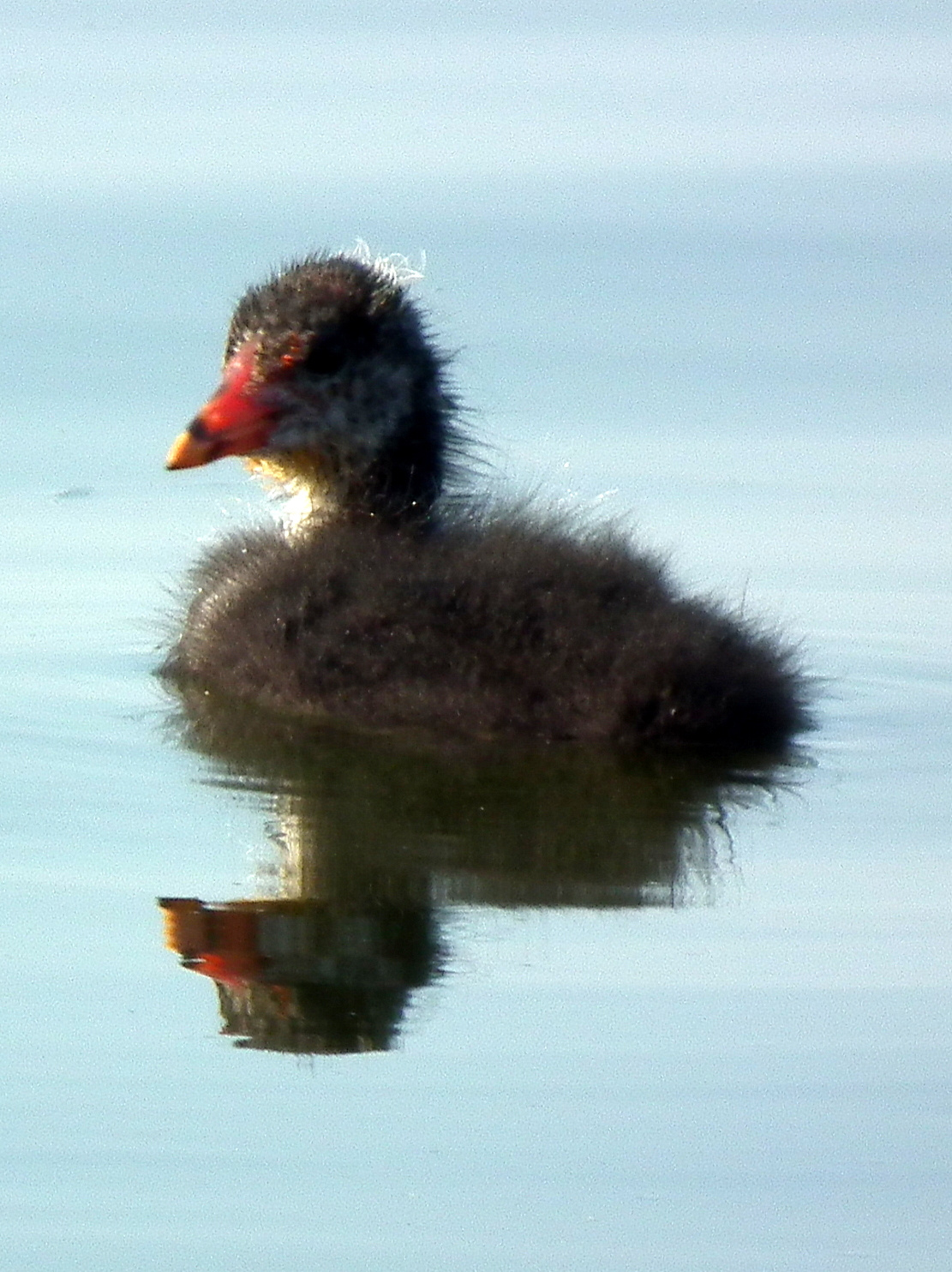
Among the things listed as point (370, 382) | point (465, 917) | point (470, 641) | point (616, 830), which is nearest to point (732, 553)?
point (370, 382)

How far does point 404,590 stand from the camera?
6.39m

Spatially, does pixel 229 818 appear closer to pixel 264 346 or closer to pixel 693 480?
pixel 264 346

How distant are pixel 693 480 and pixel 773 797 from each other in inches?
99.4

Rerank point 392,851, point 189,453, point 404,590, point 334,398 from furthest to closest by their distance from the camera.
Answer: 1. point 334,398
2. point 189,453
3. point 404,590
4. point 392,851

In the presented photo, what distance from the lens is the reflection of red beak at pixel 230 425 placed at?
704cm

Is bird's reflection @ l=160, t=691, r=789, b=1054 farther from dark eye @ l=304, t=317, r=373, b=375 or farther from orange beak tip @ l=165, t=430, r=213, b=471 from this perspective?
dark eye @ l=304, t=317, r=373, b=375

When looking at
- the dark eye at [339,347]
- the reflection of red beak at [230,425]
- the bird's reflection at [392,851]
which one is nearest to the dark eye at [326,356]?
the dark eye at [339,347]

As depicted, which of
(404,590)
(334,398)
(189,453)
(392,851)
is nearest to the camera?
(392,851)

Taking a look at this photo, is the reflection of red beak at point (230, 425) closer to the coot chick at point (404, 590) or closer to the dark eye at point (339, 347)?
the coot chick at point (404, 590)

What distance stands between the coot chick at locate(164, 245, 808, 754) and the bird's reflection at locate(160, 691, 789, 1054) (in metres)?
0.09

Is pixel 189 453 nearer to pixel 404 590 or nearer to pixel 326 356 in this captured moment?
pixel 326 356

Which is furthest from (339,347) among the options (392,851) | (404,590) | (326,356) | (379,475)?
(392,851)

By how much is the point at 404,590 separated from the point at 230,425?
2.97 ft

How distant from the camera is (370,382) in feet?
23.6
